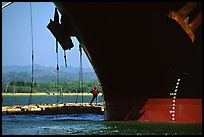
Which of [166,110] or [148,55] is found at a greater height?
[148,55]

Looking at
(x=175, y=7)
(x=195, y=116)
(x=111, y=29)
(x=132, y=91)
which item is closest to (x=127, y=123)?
(x=132, y=91)

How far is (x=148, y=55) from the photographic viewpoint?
10.8 meters

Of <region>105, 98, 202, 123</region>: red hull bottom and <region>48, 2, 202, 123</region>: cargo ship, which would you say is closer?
<region>48, 2, 202, 123</region>: cargo ship

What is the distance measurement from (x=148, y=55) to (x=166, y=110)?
145 centimetres

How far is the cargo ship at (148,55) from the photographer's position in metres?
10.4

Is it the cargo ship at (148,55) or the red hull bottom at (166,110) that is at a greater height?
the cargo ship at (148,55)

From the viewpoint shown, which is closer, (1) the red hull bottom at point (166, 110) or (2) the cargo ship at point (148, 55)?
(2) the cargo ship at point (148, 55)

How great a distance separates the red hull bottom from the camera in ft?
35.5

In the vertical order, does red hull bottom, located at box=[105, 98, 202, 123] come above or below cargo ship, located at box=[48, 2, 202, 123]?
below

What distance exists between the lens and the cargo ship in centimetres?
1041

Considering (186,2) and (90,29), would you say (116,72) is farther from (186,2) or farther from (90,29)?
(186,2)

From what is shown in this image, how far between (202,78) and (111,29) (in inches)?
101

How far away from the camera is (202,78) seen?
1088 cm

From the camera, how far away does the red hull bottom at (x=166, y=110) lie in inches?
426
